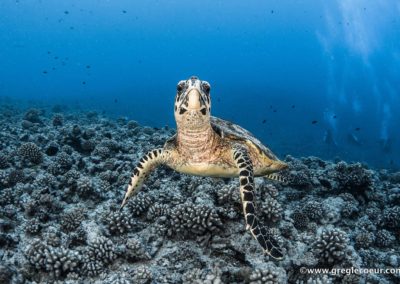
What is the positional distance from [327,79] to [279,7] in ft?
153

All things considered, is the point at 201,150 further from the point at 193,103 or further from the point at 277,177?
the point at 277,177

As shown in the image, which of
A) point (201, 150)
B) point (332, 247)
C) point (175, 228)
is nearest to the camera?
point (332, 247)

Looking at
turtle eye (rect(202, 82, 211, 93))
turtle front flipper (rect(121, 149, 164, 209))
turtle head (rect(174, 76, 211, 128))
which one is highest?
turtle eye (rect(202, 82, 211, 93))

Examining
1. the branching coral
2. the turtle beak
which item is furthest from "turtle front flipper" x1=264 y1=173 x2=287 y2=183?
Answer: the turtle beak

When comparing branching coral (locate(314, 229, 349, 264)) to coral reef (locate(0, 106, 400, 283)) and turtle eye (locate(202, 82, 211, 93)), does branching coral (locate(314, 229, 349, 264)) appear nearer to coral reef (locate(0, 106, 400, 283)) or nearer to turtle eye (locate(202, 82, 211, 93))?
coral reef (locate(0, 106, 400, 283))

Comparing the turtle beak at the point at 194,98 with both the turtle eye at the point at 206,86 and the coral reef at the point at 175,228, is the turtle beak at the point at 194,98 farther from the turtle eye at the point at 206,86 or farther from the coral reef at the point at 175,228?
the coral reef at the point at 175,228

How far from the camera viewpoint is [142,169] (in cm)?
584

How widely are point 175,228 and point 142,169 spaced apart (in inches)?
54.8

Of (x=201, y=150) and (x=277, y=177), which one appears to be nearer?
(x=201, y=150)

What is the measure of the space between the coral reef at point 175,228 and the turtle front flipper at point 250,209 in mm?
248

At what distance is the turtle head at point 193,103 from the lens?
482 cm

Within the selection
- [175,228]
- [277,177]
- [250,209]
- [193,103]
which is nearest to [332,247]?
[250,209]

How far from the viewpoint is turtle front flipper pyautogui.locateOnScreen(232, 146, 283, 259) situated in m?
3.88

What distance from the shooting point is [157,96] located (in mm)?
137250
